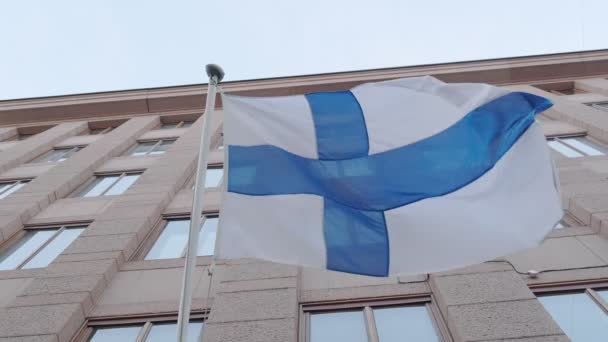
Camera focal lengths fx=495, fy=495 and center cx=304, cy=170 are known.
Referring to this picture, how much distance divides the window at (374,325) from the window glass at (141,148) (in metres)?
11.7

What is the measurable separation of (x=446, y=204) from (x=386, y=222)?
0.73m

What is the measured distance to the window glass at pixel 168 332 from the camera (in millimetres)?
7188

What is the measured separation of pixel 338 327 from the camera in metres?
7.01

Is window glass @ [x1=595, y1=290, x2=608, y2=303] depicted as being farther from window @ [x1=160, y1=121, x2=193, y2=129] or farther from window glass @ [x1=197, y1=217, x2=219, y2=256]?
window @ [x1=160, y1=121, x2=193, y2=129]

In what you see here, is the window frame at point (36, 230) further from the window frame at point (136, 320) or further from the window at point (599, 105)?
the window at point (599, 105)

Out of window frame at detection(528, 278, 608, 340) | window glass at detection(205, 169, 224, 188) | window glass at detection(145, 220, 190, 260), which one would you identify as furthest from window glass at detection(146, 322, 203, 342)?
window glass at detection(205, 169, 224, 188)

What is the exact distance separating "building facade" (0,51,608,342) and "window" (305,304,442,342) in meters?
0.02

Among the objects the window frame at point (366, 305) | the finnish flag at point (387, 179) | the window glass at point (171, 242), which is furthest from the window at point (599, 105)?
the window glass at point (171, 242)

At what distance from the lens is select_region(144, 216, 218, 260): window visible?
9.71 m

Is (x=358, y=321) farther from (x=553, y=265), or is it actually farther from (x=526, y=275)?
(x=553, y=265)

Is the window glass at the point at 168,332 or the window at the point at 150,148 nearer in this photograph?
the window glass at the point at 168,332

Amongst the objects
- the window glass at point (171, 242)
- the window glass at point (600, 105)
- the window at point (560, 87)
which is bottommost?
the window glass at point (171, 242)

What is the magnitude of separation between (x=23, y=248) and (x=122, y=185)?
3.73 meters

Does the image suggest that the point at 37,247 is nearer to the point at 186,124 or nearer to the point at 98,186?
the point at 98,186
